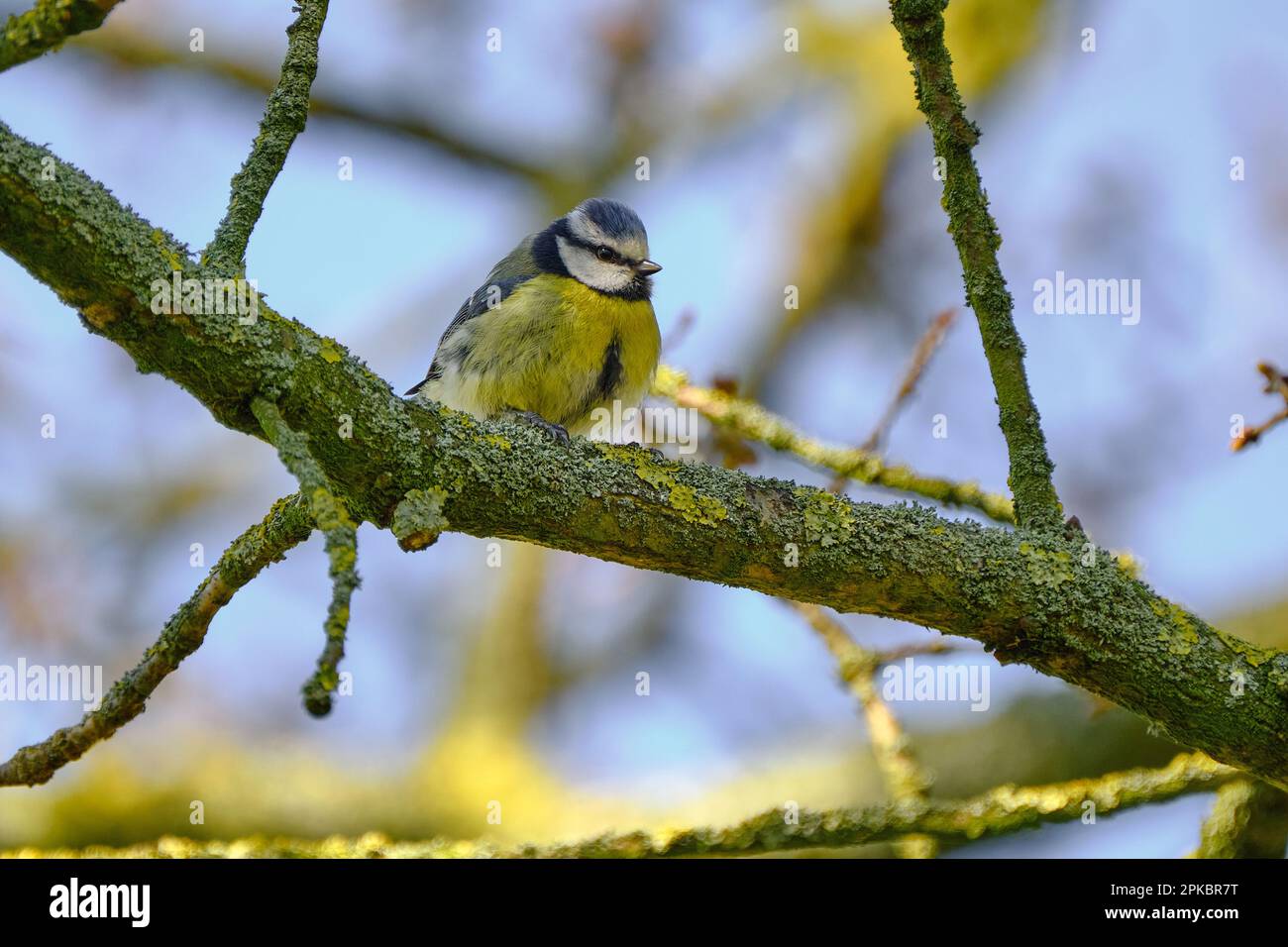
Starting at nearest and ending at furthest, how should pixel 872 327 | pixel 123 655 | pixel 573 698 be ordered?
pixel 123 655, pixel 573 698, pixel 872 327

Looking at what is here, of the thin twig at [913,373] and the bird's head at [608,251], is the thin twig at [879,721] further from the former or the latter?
the bird's head at [608,251]

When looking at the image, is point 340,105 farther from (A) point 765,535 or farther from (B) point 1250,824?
(B) point 1250,824

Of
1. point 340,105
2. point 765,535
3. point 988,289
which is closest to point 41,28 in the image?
point 765,535

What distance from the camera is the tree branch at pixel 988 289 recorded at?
102 inches

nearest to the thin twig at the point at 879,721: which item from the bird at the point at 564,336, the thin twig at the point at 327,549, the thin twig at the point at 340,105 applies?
the bird at the point at 564,336

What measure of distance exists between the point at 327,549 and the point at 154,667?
2.59 feet

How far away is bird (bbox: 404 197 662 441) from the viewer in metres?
4.16

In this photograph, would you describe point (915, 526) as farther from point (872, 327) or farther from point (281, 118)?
point (872, 327)

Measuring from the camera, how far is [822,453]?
363 centimetres
